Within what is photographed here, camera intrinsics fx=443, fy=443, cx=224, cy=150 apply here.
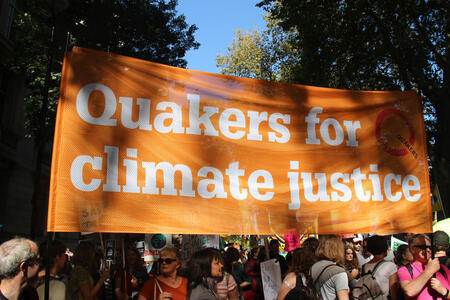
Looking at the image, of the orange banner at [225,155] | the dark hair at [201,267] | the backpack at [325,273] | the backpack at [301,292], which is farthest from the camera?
the backpack at [325,273]

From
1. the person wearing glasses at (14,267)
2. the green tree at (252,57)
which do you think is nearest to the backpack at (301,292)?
the person wearing glasses at (14,267)

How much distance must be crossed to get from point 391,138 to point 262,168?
1498mm

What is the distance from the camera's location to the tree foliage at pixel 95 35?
1394 centimetres

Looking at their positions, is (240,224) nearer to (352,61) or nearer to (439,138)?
(439,138)

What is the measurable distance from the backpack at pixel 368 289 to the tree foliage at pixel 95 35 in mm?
10691

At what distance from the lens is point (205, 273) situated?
4.08m

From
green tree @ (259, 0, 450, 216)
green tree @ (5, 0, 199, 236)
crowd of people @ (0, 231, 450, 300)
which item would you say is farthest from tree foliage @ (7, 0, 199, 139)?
crowd of people @ (0, 231, 450, 300)

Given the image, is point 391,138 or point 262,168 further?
point 391,138

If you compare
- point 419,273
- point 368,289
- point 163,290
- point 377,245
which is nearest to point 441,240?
point 377,245

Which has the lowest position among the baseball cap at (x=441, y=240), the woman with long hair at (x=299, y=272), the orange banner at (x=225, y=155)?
the woman with long hair at (x=299, y=272)

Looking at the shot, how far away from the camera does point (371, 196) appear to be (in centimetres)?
441

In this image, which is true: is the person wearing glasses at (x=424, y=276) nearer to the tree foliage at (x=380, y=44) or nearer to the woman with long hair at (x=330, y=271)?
the woman with long hair at (x=330, y=271)

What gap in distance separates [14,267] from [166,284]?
1.60 metres

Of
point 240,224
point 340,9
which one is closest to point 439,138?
point 340,9
